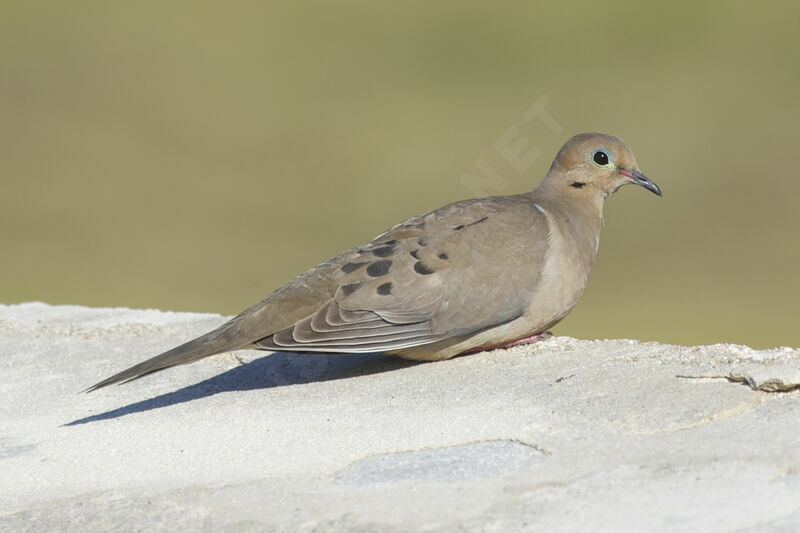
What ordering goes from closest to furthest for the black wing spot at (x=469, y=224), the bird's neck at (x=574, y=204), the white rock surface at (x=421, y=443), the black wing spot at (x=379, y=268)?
the white rock surface at (x=421, y=443)
the black wing spot at (x=379, y=268)
the black wing spot at (x=469, y=224)
the bird's neck at (x=574, y=204)

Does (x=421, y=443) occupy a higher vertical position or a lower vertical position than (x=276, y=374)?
lower

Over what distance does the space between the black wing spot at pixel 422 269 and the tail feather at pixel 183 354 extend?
2.90ft

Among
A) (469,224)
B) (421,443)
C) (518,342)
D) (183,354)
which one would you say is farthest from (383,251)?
(421,443)

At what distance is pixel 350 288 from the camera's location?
17.8 feet

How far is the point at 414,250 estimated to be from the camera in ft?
18.2

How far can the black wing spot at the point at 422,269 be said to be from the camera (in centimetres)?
548

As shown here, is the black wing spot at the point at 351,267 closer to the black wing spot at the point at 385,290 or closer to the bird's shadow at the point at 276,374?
the black wing spot at the point at 385,290

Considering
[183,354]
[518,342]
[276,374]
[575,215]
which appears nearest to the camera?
[183,354]

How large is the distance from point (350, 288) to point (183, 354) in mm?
845

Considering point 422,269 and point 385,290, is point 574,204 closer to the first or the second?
point 422,269

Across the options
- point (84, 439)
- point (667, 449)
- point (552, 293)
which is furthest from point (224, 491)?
point (552, 293)

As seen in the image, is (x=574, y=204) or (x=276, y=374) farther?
(x=574, y=204)

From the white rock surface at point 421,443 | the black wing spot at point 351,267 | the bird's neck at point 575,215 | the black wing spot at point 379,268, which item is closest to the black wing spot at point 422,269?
the black wing spot at point 379,268

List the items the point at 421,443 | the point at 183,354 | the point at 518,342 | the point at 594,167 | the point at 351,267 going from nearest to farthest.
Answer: the point at 421,443 → the point at 183,354 → the point at 351,267 → the point at 518,342 → the point at 594,167
